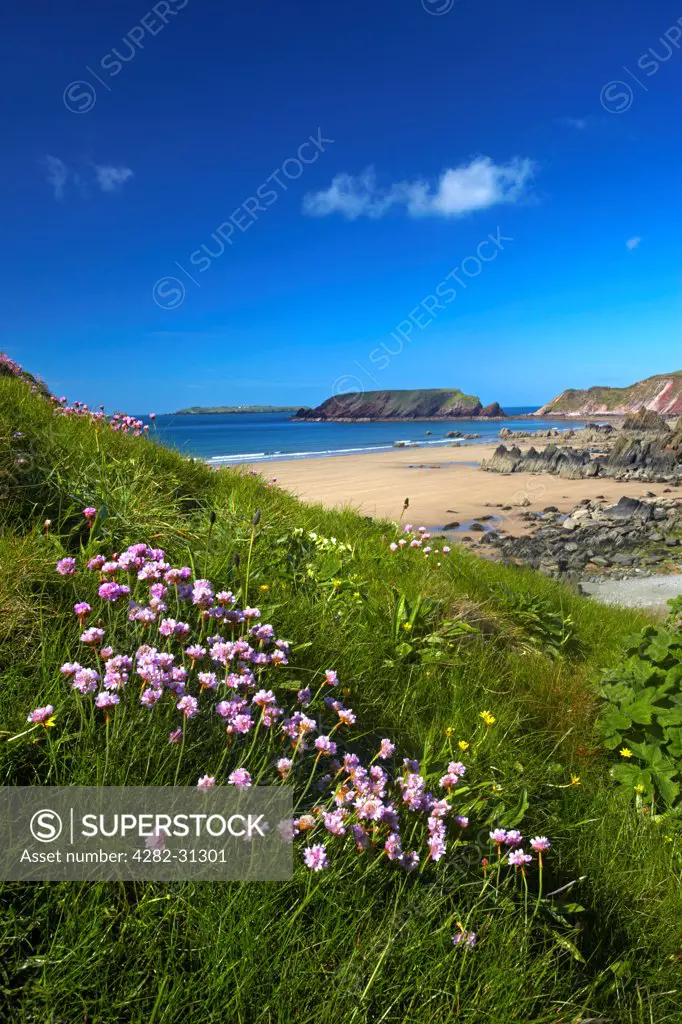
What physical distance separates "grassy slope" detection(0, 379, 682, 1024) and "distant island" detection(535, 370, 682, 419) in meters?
136

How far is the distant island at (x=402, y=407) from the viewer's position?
6526 inches

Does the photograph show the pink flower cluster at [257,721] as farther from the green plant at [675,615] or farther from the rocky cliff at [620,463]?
the rocky cliff at [620,463]

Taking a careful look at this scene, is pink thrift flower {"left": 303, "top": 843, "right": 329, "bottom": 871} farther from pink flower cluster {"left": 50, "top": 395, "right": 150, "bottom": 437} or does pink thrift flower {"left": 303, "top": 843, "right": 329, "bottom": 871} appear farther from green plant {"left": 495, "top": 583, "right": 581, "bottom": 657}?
pink flower cluster {"left": 50, "top": 395, "right": 150, "bottom": 437}

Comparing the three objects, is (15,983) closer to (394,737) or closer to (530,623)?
(394,737)

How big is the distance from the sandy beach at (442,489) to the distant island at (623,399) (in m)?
109

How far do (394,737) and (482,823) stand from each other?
657 millimetres

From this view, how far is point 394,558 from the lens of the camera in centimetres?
574

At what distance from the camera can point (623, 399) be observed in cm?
14925

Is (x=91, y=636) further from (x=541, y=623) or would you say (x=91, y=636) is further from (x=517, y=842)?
(x=541, y=623)

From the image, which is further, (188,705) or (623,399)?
(623,399)

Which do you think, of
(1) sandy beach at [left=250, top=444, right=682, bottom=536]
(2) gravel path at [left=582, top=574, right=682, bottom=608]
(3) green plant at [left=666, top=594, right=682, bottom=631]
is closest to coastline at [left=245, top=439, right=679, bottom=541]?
(1) sandy beach at [left=250, top=444, right=682, bottom=536]

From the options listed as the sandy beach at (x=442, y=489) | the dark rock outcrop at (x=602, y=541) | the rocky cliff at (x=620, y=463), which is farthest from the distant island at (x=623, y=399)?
the dark rock outcrop at (x=602, y=541)

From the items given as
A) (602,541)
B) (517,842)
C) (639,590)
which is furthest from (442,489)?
(517,842)

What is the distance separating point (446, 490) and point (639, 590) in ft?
49.0
